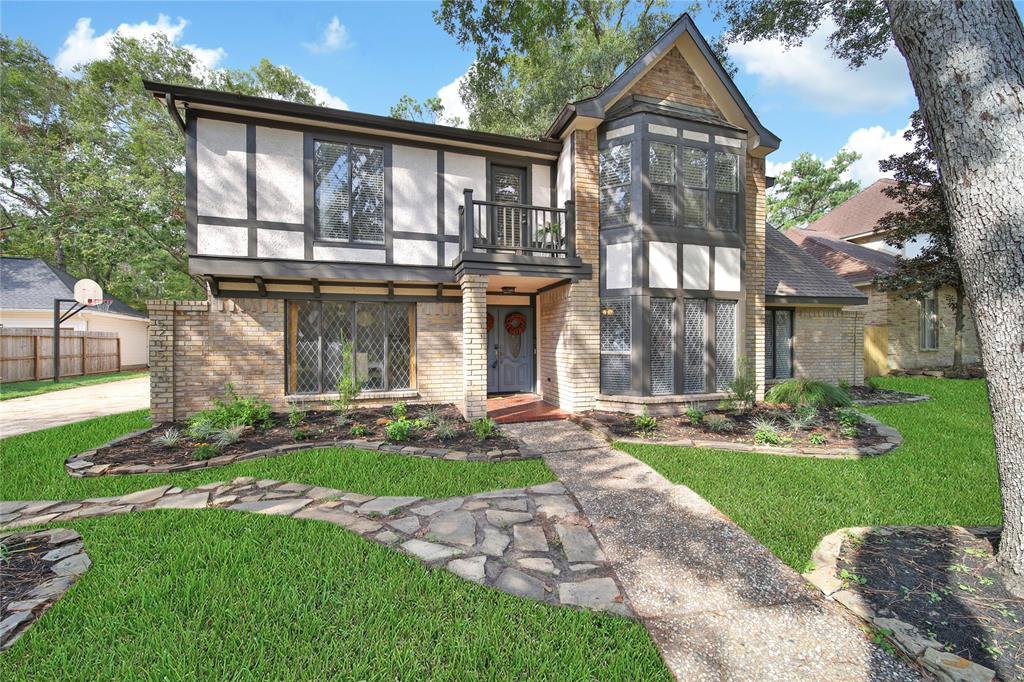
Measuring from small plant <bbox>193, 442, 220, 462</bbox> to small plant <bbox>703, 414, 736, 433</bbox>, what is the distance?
7.55 m

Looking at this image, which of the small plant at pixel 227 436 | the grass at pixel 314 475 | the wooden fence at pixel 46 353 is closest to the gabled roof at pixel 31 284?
the wooden fence at pixel 46 353

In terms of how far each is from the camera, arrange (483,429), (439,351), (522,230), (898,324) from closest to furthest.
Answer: (483,429)
(522,230)
(439,351)
(898,324)

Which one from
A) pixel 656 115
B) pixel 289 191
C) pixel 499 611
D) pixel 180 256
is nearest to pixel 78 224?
pixel 180 256

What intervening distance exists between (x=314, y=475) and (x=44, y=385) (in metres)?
15.0

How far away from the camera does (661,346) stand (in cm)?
787

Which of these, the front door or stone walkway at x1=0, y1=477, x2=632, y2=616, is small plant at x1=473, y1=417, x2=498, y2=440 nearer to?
stone walkway at x1=0, y1=477, x2=632, y2=616

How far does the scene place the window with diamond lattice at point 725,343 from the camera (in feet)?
26.9

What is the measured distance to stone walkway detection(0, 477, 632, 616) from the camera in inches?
111

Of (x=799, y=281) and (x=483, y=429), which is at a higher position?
(x=799, y=281)

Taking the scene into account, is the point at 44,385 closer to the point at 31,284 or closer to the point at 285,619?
the point at 31,284

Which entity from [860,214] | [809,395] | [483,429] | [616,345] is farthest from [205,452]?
[860,214]

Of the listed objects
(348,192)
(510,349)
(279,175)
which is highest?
(279,175)

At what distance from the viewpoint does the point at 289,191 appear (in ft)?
24.0

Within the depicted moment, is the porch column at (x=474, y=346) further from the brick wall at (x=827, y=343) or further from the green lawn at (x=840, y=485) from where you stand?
the brick wall at (x=827, y=343)
